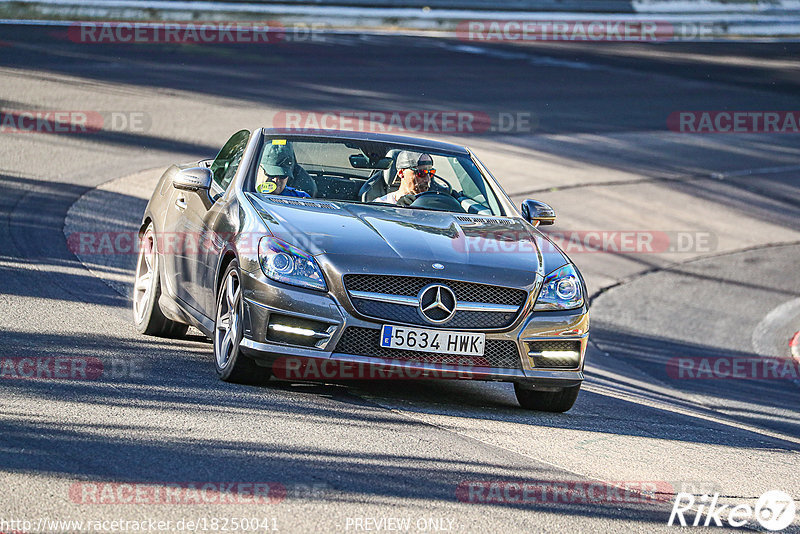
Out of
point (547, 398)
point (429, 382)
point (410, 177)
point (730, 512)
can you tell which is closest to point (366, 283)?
point (547, 398)

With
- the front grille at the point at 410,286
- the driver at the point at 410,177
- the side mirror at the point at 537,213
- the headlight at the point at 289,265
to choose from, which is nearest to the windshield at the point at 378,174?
the driver at the point at 410,177

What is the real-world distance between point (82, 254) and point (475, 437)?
595 centimetres

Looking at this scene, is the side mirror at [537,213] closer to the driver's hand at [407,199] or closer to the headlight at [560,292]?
the driver's hand at [407,199]

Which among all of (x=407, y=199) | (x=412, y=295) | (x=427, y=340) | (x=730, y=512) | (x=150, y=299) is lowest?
(x=150, y=299)

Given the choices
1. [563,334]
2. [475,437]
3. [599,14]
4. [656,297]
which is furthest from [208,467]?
[599,14]

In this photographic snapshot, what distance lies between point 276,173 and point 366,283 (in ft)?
5.18

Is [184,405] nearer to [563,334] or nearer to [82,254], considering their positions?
[563,334]

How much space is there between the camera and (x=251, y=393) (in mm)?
7117

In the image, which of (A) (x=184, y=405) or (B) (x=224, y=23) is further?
(B) (x=224, y=23)

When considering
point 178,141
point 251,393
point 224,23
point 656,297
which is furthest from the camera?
point 224,23

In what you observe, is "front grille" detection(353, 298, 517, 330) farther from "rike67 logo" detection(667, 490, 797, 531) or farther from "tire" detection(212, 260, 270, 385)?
"rike67 logo" detection(667, 490, 797, 531)

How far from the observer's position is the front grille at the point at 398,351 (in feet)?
23.1

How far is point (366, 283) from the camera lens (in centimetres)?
706

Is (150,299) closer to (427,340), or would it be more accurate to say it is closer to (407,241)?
(407,241)
